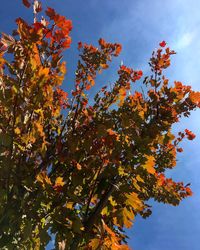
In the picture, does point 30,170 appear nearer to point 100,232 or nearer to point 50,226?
point 50,226

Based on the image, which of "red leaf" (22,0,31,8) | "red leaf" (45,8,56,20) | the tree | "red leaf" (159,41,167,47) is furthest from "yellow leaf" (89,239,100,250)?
"red leaf" (159,41,167,47)

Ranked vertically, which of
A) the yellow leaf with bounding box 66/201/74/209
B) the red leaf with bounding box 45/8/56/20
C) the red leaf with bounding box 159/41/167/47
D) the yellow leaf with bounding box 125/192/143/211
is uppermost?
the red leaf with bounding box 159/41/167/47

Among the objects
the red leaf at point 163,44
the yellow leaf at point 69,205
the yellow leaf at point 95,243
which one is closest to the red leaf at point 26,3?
the red leaf at point 163,44

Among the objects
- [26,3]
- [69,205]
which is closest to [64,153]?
[69,205]

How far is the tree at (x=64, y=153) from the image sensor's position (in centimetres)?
304

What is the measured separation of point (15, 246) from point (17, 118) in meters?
1.19

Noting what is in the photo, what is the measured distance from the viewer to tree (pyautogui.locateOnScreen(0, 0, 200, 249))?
3.04 metres

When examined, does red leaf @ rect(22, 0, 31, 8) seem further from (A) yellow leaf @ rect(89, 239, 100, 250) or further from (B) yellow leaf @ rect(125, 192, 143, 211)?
(A) yellow leaf @ rect(89, 239, 100, 250)

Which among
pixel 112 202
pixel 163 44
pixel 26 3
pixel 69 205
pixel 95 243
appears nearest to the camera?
pixel 95 243

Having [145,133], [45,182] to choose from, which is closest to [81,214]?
[45,182]

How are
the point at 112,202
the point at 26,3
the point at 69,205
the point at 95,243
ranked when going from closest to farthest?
the point at 95,243 < the point at 26,3 < the point at 69,205 < the point at 112,202

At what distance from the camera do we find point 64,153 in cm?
392

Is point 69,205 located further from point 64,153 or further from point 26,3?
point 26,3

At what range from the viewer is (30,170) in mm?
3850
